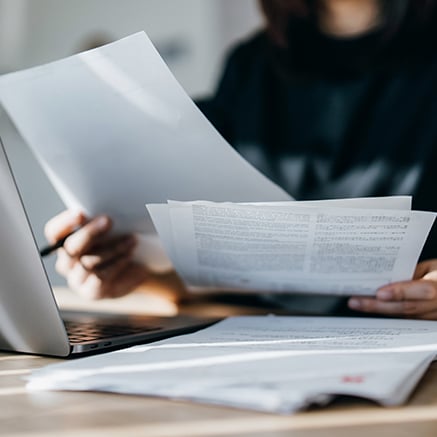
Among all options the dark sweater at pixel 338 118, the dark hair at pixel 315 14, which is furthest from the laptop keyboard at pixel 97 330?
the dark hair at pixel 315 14

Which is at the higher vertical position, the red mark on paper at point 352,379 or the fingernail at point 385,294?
the red mark on paper at point 352,379

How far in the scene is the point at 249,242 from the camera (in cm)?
67

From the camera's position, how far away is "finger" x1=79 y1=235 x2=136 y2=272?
84cm

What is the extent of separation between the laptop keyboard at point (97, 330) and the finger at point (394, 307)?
8.6 inches

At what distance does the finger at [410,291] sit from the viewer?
696 mm

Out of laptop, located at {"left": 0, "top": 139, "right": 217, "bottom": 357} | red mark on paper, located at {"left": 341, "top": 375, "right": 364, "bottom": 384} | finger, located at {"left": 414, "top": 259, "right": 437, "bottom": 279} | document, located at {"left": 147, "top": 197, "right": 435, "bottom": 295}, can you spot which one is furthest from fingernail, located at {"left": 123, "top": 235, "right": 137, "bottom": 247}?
red mark on paper, located at {"left": 341, "top": 375, "right": 364, "bottom": 384}

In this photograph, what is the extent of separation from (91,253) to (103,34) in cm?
165

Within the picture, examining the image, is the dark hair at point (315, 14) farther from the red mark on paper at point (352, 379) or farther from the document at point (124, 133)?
the red mark on paper at point (352, 379)

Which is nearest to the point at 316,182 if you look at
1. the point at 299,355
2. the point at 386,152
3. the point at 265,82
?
the point at 386,152

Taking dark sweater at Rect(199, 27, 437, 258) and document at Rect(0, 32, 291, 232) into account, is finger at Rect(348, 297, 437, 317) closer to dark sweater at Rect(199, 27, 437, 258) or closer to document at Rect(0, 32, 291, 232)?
document at Rect(0, 32, 291, 232)

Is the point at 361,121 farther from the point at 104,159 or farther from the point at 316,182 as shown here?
the point at 104,159

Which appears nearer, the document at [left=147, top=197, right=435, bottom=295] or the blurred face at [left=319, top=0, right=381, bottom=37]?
the document at [left=147, top=197, right=435, bottom=295]

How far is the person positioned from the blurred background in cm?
92

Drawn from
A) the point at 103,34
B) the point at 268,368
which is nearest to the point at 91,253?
the point at 268,368
